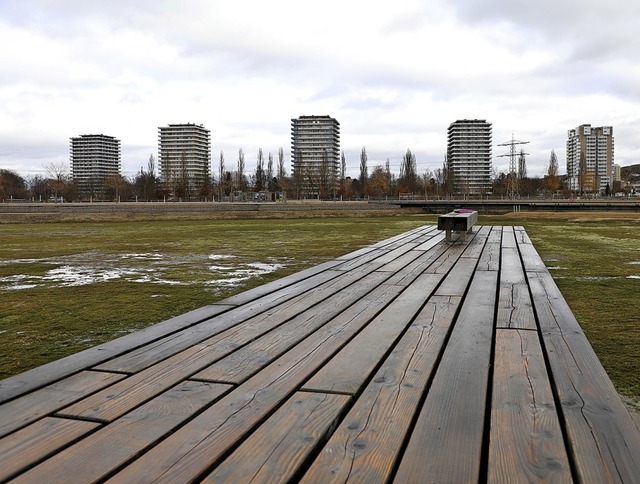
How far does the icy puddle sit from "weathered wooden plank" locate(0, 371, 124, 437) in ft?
14.3

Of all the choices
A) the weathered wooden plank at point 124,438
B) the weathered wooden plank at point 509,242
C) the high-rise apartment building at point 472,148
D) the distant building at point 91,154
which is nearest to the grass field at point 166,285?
the weathered wooden plank at point 509,242

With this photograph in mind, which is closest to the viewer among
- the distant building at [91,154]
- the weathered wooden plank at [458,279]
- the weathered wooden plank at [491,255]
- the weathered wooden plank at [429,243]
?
the weathered wooden plank at [458,279]

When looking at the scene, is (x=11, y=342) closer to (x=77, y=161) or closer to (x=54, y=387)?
(x=54, y=387)

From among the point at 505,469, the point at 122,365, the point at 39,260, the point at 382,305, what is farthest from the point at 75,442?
the point at 39,260

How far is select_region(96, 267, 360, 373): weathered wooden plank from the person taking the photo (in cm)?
282

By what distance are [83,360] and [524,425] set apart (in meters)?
2.31

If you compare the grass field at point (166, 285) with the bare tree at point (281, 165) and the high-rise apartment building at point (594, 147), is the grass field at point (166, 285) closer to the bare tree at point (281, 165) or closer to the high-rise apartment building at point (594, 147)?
the bare tree at point (281, 165)

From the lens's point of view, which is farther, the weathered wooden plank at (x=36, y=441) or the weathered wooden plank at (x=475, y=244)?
the weathered wooden plank at (x=475, y=244)

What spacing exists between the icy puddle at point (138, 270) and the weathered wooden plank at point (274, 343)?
9.74 feet

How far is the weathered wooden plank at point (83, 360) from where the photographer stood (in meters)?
2.45

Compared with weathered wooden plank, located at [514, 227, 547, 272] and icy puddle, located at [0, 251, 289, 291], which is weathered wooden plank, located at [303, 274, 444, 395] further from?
icy puddle, located at [0, 251, 289, 291]

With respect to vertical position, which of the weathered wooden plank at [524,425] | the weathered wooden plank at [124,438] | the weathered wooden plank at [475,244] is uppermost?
the weathered wooden plank at [475,244]

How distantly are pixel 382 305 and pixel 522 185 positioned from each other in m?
98.4

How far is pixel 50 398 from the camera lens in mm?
2275
